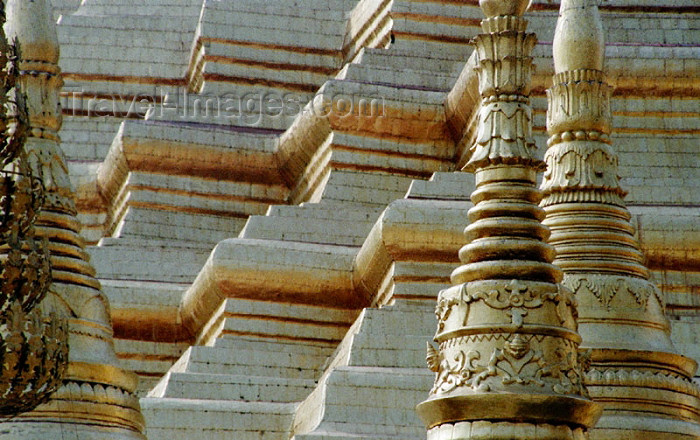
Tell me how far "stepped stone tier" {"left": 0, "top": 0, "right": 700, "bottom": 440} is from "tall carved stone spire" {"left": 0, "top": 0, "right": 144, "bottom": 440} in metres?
0.15

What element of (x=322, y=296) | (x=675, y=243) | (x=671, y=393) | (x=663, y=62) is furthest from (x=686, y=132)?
(x=671, y=393)

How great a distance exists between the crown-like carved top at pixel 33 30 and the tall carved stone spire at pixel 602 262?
13.1ft

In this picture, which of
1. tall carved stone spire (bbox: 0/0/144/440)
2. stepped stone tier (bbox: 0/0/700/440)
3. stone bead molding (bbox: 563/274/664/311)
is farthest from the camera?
stepped stone tier (bbox: 0/0/700/440)

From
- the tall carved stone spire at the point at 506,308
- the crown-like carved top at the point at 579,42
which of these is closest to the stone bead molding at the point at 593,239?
the crown-like carved top at the point at 579,42

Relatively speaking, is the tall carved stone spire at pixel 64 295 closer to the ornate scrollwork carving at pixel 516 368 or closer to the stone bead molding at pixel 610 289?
the stone bead molding at pixel 610 289

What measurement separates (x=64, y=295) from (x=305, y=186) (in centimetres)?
851

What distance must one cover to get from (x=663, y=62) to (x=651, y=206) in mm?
2056

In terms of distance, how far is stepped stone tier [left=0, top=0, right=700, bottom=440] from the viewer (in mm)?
17969

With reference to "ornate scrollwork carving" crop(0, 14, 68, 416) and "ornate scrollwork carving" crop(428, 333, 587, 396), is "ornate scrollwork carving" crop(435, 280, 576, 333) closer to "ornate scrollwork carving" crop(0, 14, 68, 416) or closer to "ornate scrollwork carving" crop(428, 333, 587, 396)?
"ornate scrollwork carving" crop(428, 333, 587, 396)

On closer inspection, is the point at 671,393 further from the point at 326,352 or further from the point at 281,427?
the point at 326,352

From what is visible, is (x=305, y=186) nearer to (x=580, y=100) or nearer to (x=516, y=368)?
(x=580, y=100)

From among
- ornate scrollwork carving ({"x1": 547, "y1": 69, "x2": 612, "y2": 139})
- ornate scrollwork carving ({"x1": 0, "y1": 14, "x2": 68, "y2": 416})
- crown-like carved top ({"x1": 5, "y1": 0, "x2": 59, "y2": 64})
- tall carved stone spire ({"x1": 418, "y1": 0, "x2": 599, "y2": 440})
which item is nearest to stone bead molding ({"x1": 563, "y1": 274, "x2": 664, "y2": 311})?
ornate scrollwork carving ({"x1": 547, "y1": 69, "x2": 612, "y2": 139})

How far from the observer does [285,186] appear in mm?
24234

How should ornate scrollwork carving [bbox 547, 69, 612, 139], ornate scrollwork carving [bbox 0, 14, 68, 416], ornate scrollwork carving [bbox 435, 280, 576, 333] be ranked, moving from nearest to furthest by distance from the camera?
ornate scrollwork carving [bbox 0, 14, 68, 416] → ornate scrollwork carving [bbox 435, 280, 576, 333] → ornate scrollwork carving [bbox 547, 69, 612, 139]
